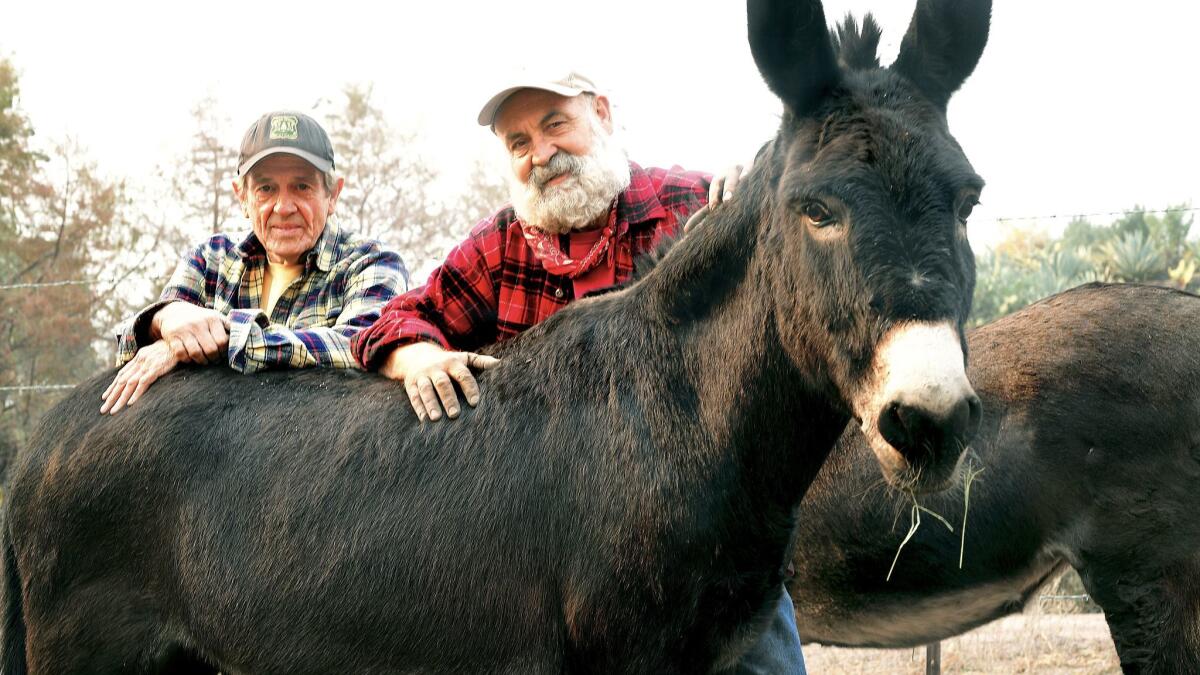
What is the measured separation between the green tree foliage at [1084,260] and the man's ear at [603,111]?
8.34 m

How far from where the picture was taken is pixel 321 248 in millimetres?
4324

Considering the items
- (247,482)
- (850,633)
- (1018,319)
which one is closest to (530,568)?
(247,482)

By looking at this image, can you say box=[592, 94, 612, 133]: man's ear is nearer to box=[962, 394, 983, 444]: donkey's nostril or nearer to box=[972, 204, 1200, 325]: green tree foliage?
box=[962, 394, 983, 444]: donkey's nostril

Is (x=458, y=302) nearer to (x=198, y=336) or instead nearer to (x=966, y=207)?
(x=198, y=336)

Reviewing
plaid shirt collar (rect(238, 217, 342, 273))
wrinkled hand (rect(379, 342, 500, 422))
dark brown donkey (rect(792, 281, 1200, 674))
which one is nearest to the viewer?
wrinkled hand (rect(379, 342, 500, 422))

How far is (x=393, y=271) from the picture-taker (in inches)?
164

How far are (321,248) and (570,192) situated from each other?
4.35 feet

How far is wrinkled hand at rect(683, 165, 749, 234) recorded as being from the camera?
9.84ft

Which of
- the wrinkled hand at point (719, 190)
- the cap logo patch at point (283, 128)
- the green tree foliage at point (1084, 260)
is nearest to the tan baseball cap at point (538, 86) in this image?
the wrinkled hand at point (719, 190)

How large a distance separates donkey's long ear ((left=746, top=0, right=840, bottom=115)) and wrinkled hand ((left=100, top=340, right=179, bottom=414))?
7.19 feet

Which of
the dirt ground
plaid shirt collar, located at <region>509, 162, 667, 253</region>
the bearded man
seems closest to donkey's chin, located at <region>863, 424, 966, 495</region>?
the bearded man

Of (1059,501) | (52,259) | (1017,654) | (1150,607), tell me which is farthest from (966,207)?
(52,259)

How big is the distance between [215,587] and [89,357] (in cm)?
1591

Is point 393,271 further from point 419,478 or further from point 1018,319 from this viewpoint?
point 1018,319
